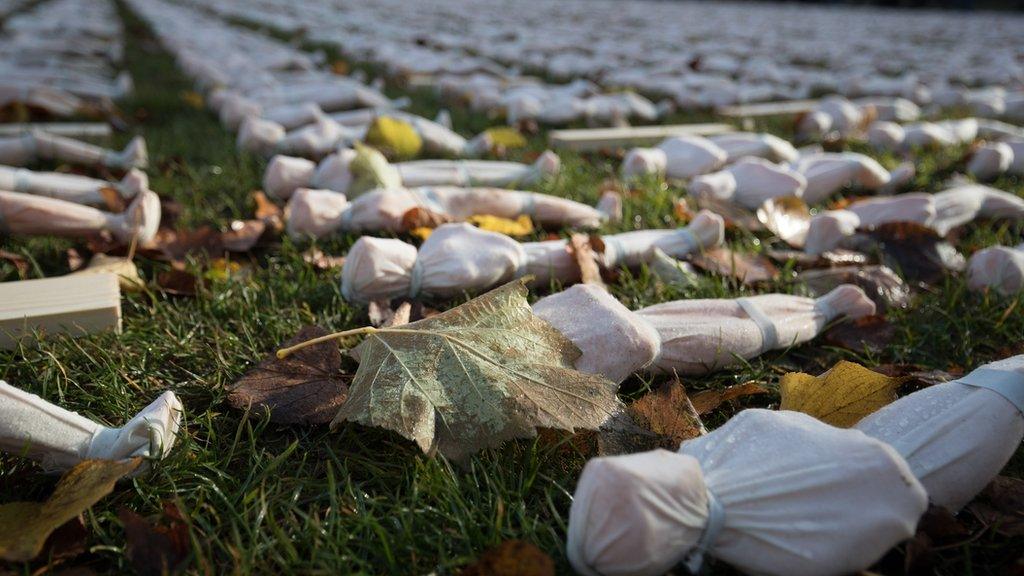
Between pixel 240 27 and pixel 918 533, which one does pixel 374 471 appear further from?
pixel 240 27

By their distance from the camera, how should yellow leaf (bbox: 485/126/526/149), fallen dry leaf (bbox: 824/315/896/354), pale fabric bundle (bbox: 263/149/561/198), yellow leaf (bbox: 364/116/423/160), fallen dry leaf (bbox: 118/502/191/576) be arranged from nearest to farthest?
fallen dry leaf (bbox: 118/502/191/576) → fallen dry leaf (bbox: 824/315/896/354) → pale fabric bundle (bbox: 263/149/561/198) → yellow leaf (bbox: 364/116/423/160) → yellow leaf (bbox: 485/126/526/149)

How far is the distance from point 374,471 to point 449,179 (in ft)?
5.01

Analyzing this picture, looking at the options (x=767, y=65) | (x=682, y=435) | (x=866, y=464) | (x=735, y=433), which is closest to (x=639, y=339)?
(x=682, y=435)

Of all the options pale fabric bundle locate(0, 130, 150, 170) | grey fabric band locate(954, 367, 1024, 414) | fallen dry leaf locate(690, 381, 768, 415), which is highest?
grey fabric band locate(954, 367, 1024, 414)

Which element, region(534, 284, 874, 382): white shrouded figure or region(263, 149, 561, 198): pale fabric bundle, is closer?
region(534, 284, 874, 382): white shrouded figure

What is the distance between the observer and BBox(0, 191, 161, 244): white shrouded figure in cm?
190

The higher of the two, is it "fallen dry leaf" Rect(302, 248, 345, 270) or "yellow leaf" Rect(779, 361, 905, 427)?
"yellow leaf" Rect(779, 361, 905, 427)

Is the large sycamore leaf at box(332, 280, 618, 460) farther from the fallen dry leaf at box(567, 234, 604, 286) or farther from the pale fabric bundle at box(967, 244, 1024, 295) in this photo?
the pale fabric bundle at box(967, 244, 1024, 295)

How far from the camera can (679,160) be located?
9.18 ft

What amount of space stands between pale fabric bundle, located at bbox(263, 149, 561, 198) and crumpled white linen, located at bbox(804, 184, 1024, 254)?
1.03 metres

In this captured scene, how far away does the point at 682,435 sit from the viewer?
1231 millimetres

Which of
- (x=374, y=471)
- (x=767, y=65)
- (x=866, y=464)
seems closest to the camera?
(x=866, y=464)

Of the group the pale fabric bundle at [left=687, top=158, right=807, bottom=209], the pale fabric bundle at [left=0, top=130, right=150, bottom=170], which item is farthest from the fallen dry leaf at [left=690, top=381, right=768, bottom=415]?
the pale fabric bundle at [left=0, top=130, right=150, bottom=170]

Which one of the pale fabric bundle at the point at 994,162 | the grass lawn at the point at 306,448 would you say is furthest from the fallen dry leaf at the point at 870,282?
the pale fabric bundle at the point at 994,162
